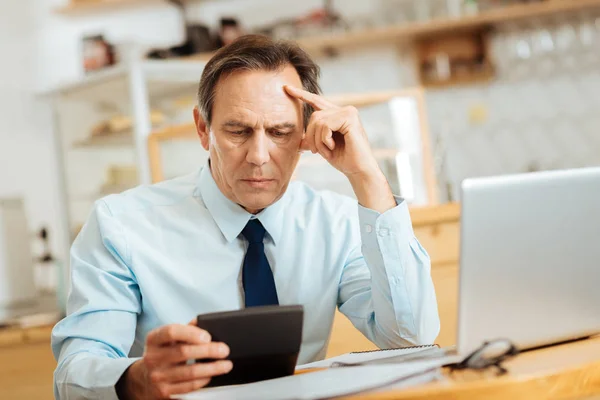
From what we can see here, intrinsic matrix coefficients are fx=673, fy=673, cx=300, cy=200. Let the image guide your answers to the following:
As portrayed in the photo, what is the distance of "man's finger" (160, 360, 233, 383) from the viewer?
794mm

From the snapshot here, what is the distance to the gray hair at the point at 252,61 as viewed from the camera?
4.19 ft

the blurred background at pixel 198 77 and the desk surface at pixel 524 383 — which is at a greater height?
the blurred background at pixel 198 77

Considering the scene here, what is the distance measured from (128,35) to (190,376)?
3.54 meters

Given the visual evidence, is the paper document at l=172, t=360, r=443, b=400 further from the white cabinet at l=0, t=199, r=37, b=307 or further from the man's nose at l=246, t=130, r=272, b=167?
the white cabinet at l=0, t=199, r=37, b=307

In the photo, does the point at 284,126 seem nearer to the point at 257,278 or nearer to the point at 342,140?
the point at 342,140

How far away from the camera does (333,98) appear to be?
2463 mm

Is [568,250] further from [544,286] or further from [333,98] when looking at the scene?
[333,98]

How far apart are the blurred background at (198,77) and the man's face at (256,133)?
1.77 metres

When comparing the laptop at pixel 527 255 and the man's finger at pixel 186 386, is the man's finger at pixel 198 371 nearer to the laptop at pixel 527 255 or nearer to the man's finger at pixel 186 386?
the man's finger at pixel 186 386

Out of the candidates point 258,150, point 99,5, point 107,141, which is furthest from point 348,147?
point 99,5

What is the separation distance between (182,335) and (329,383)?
18 cm

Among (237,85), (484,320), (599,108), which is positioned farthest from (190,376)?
(599,108)

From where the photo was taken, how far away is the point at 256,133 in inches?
49.1

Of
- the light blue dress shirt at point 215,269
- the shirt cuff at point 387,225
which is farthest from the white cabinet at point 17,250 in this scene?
the shirt cuff at point 387,225
